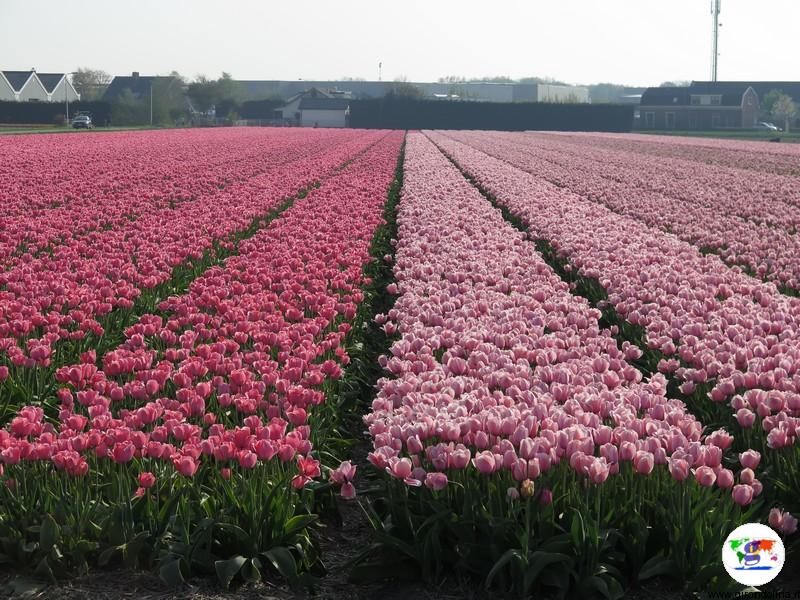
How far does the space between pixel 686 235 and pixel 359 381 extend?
315 inches

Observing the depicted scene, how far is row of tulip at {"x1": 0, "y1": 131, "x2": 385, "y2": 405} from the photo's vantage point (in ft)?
21.7

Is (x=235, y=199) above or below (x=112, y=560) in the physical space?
above

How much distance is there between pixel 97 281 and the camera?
8328 mm

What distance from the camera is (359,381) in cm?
726

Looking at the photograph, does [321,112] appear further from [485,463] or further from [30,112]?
[485,463]

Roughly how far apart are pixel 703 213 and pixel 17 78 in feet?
390

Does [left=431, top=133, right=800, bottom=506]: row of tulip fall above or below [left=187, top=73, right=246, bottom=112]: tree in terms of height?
below

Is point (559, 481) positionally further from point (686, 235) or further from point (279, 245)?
point (686, 235)

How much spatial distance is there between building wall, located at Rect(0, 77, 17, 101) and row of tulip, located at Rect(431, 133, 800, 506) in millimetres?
114302

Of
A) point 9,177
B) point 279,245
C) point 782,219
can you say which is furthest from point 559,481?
point 9,177

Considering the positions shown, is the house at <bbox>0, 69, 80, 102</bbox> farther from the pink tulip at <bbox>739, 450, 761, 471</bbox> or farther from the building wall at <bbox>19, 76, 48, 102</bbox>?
the pink tulip at <bbox>739, 450, 761, 471</bbox>

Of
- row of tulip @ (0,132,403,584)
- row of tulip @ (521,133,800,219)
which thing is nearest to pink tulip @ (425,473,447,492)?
row of tulip @ (0,132,403,584)

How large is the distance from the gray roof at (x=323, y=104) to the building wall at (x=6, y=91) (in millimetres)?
34583

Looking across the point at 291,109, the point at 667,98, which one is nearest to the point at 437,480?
the point at 291,109
